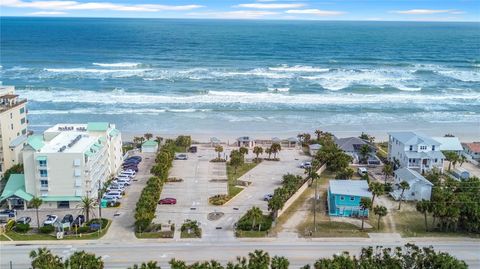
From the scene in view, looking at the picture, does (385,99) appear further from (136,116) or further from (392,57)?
(392,57)

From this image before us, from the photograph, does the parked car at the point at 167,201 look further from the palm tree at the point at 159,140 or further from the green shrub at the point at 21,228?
the palm tree at the point at 159,140

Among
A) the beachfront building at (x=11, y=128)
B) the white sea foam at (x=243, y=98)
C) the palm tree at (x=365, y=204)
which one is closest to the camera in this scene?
the palm tree at (x=365, y=204)

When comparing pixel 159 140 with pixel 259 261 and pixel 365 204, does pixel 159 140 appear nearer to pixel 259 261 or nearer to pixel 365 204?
pixel 365 204

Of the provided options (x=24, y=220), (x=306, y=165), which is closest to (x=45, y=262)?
(x=24, y=220)

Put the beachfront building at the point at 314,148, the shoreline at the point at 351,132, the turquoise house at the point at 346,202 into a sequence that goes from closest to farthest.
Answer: the turquoise house at the point at 346,202
the beachfront building at the point at 314,148
the shoreline at the point at 351,132

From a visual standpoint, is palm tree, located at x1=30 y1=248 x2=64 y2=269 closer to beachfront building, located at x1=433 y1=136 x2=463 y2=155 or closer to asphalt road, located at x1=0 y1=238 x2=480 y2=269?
asphalt road, located at x1=0 y1=238 x2=480 y2=269

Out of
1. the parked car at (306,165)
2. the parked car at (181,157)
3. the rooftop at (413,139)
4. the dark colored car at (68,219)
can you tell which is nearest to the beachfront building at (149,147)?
the parked car at (181,157)
